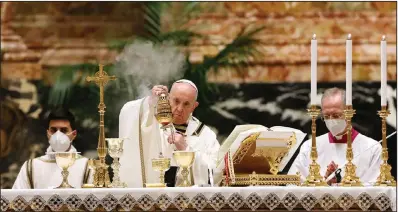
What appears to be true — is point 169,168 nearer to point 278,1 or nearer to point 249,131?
point 249,131

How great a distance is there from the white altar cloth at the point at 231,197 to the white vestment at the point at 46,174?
6.93ft

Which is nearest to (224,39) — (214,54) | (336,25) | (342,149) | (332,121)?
(214,54)

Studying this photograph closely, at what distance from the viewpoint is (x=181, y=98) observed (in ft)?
30.2

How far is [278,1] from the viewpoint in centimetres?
1279

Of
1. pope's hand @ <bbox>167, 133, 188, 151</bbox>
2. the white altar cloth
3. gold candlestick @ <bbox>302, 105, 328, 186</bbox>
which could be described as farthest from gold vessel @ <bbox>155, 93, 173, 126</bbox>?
gold candlestick @ <bbox>302, 105, 328, 186</bbox>

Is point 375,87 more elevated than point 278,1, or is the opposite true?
point 278,1

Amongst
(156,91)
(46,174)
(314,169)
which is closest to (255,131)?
(314,169)

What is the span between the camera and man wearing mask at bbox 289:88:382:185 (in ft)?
30.3

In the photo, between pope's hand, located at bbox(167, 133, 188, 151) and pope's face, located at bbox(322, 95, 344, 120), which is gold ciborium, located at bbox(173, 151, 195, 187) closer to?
pope's hand, located at bbox(167, 133, 188, 151)

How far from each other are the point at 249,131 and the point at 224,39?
4676 millimetres

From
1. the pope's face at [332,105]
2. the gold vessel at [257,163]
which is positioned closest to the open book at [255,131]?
the gold vessel at [257,163]

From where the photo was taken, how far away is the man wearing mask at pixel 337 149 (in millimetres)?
9234

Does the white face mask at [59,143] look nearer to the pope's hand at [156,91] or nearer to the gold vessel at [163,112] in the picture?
the pope's hand at [156,91]

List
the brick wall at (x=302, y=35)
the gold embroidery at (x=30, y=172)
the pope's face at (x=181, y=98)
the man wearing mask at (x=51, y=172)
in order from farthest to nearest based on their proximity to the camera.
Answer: the brick wall at (x=302, y=35) → the gold embroidery at (x=30, y=172) → the man wearing mask at (x=51, y=172) → the pope's face at (x=181, y=98)
